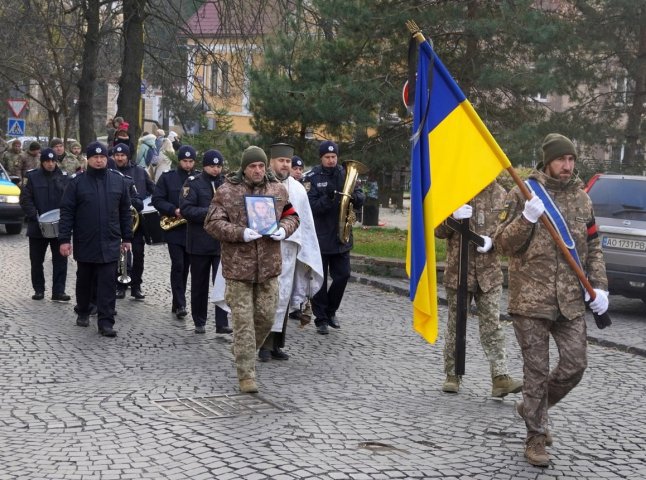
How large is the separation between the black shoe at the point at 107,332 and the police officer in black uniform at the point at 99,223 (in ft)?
0.05

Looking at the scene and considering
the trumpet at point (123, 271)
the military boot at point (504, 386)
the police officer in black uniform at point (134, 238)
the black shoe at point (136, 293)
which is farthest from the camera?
the trumpet at point (123, 271)

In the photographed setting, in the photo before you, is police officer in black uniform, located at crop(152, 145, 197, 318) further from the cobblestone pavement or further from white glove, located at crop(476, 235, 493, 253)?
white glove, located at crop(476, 235, 493, 253)

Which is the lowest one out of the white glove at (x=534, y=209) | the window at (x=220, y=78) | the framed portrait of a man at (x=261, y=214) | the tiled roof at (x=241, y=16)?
the framed portrait of a man at (x=261, y=214)

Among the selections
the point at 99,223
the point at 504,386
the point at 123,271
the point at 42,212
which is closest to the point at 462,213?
the point at 504,386

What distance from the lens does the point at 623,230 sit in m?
13.5

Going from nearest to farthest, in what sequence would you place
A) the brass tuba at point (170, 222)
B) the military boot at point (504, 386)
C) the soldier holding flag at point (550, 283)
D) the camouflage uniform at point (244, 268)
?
the soldier holding flag at point (550, 283) → the military boot at point (504, 386) → the camouflage uniform at point (244, 268) → the brass tuba at point (170, 222)

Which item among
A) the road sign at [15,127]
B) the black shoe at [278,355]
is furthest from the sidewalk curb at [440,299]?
the road sign at [15,127]

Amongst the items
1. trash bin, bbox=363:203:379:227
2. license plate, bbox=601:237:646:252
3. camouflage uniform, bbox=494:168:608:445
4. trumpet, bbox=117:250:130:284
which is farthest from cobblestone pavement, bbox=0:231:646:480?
trash bin, bbox=363:203:379:227

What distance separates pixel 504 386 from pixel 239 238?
2290 mm

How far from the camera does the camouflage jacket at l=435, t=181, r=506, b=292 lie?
27.6ft

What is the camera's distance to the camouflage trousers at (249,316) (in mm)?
8219

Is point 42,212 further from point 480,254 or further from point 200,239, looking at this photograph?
point 480,254

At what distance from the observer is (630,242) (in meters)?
13.4

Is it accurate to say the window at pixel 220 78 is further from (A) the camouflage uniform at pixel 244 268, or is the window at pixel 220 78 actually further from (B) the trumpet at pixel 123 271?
(A) the camouflage uniform at pixel 244 268
